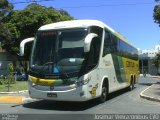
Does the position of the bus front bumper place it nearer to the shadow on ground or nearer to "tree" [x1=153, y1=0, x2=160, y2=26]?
the shadow on ground

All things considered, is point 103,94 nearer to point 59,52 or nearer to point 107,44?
point 107,44

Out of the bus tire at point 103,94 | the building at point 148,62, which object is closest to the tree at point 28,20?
the bus tire at point 103,94

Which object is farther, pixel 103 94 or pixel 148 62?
pixel 148 62

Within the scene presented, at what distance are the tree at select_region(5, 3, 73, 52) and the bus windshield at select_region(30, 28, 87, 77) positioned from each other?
40.7m

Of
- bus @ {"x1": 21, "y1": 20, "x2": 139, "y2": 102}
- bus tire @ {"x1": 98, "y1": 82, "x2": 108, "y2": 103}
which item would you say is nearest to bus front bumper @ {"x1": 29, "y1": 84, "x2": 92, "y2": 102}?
bus @ {"x1": 21, "y1": 20, "x2": 139, "y2": 102}

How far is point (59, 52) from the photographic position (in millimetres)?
15477

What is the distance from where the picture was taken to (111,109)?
15.4 meters

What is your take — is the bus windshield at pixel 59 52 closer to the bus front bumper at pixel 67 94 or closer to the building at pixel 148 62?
the bus front bumper at pixel 67 94

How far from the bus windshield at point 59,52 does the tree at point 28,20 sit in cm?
4066

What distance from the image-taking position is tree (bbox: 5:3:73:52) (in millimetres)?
56844

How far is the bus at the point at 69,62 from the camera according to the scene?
49.2 feet

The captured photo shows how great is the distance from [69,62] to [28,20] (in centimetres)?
4266

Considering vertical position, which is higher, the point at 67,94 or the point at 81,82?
the point at 81,82

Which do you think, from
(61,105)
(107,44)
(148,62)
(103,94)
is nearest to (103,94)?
(103,94)
